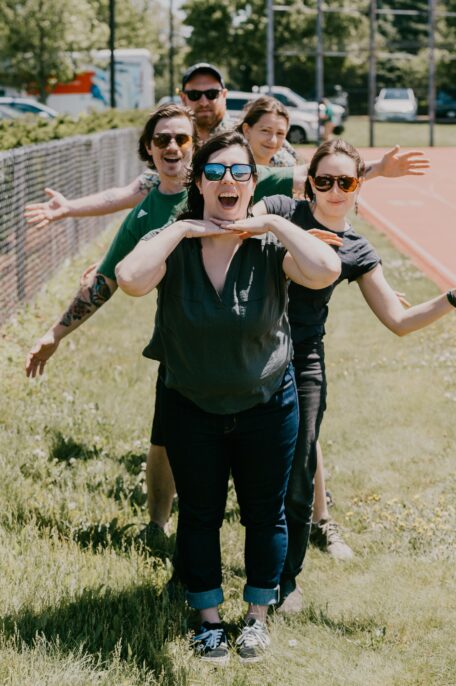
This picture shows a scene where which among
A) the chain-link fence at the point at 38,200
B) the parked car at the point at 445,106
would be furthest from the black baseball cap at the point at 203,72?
the parked car at the point at 445,106

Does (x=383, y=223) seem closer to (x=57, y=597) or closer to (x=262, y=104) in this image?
(x=262, y=104)

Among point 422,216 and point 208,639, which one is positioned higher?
point 208,639

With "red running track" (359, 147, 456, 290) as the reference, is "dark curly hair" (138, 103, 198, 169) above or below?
above

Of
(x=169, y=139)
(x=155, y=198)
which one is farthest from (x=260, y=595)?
(x=169, y=139)

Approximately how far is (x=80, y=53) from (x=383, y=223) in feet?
106

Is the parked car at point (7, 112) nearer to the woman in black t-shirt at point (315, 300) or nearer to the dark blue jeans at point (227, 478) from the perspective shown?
the woman in black t-shirt at point (315, 300)

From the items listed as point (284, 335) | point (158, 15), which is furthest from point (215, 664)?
point (158, 15)

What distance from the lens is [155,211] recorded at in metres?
4.58

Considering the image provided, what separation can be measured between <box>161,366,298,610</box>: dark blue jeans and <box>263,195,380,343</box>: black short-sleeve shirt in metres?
0.45

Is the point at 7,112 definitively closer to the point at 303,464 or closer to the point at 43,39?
the point at 43,39

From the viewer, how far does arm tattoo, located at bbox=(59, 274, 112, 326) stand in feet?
15.6

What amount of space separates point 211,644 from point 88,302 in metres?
1.65

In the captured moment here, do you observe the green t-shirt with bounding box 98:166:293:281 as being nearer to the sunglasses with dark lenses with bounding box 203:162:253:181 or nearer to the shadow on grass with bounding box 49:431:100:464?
the sunglasses with dark lenses with bounding box 203:162:253:181

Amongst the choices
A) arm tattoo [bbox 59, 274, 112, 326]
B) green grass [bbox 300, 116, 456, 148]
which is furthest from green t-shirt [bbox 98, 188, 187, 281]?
green grass [bbox 300, 116, 456, 148]
